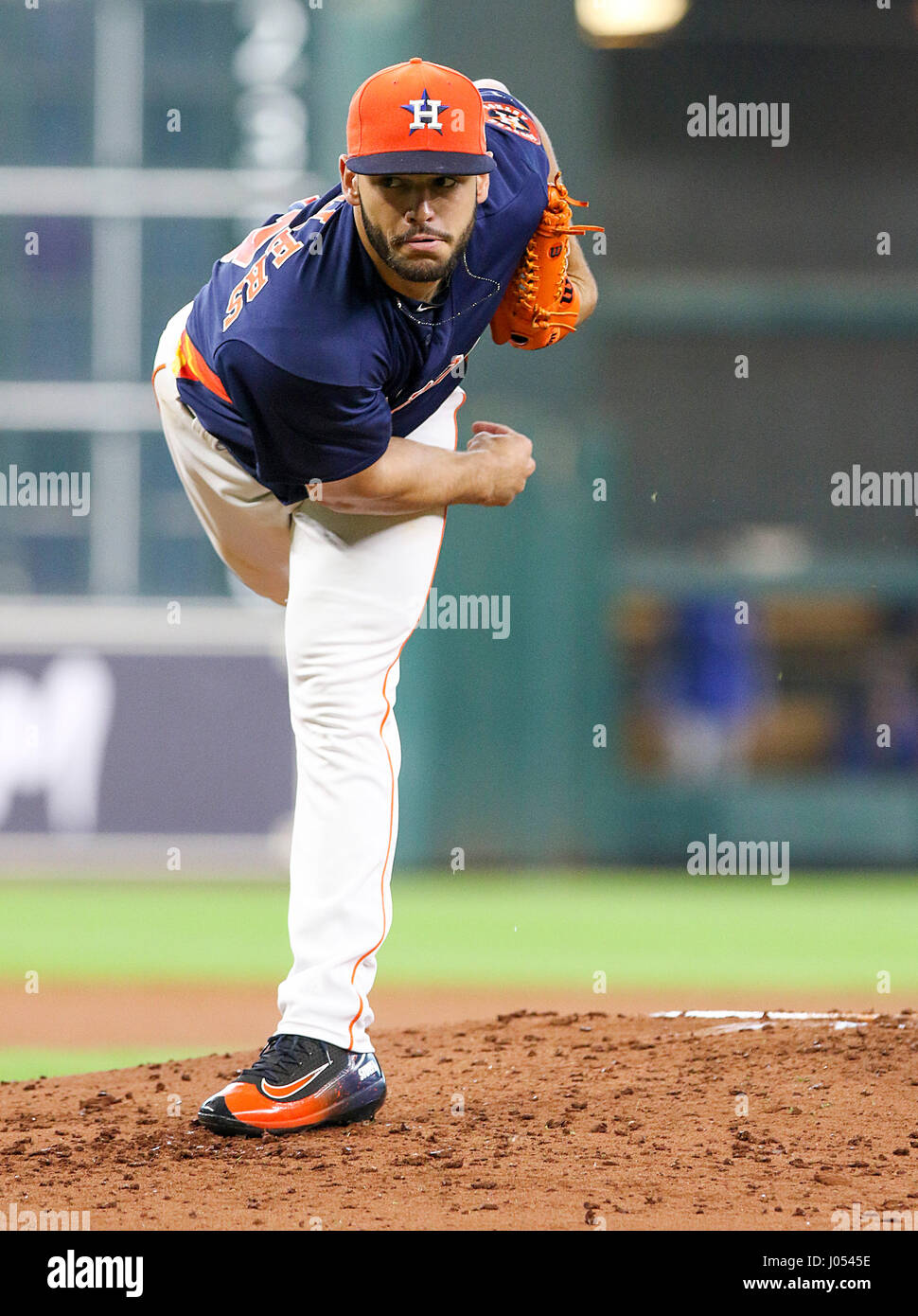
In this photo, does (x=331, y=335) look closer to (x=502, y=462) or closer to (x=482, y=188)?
(x=482, y=188)

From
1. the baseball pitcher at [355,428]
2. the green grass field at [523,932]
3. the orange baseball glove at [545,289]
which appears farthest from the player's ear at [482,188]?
the green grass field at [523,932]

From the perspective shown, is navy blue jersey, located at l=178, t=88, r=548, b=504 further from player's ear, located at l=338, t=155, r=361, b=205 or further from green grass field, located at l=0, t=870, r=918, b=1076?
green grass field, located at l=0, t=870, r=918, b=1076

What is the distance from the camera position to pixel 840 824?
7.75 m

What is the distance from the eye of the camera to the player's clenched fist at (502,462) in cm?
267

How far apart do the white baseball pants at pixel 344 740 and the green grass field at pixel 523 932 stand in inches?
60.4

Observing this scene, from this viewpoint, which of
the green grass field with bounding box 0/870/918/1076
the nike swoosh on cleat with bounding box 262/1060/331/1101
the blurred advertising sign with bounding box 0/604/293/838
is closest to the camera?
the nike swoosh on cleat with bounding box 262/1060/331/1101

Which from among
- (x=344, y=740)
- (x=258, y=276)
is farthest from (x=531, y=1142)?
(x=258, y=276)

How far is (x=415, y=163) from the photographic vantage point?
221 centimetres

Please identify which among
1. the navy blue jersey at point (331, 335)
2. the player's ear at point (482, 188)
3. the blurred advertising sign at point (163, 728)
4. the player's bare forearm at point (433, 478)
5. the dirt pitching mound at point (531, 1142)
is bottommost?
the dirt pitching mound at point (531, 1142)

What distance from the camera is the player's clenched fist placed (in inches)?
105

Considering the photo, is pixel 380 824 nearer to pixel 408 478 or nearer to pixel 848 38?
pixel 408 478

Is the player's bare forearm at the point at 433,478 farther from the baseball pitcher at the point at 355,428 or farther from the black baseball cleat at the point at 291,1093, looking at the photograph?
the black baseball cleat at the point at 291,1093

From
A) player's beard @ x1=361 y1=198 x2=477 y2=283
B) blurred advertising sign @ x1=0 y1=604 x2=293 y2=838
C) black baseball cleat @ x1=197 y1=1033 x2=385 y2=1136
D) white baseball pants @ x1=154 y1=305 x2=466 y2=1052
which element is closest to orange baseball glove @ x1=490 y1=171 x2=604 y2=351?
white baseball pants @ x1=154 y1=305 x2=466 y2=1052
